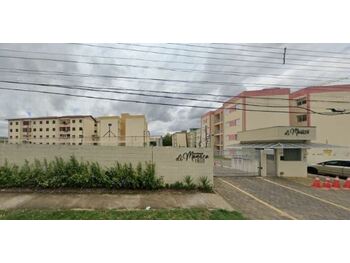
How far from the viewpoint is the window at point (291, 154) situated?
13.5 meters

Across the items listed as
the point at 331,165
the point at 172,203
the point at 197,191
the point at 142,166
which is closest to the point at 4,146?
the point at 142,166

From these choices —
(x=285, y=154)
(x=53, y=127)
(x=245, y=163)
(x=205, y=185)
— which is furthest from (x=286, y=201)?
(x=53, y=127)

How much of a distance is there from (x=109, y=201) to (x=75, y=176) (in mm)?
2345

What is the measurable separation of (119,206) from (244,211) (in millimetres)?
3941

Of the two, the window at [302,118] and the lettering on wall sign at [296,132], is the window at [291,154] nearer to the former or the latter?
the lettering on wall sign at [296,132]

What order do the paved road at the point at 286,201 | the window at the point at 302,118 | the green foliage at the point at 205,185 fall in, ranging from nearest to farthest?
the paved road at the point at 286,201
the green foliage at the point at 205,185
the window at the point at 302,118

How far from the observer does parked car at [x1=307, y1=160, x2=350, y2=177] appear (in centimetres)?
1312

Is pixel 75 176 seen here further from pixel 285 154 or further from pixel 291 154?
pixel 291 154

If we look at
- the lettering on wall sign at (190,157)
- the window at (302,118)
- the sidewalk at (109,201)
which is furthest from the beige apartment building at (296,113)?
the sidewalk at (109,201)

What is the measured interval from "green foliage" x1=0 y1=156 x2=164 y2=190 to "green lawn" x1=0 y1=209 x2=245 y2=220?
237 centimetres

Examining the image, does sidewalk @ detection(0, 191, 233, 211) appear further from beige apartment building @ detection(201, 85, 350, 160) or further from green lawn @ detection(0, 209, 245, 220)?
beige apartment building @ detection(201, 85, 350, 160)

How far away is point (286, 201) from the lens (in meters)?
7.65

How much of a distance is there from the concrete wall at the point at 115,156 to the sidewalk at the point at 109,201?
3.75 feet

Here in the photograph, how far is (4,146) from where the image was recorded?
8.94m
